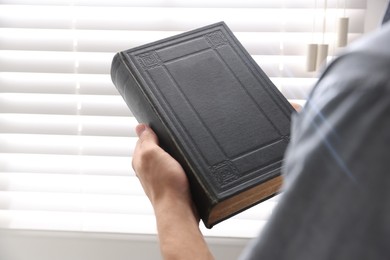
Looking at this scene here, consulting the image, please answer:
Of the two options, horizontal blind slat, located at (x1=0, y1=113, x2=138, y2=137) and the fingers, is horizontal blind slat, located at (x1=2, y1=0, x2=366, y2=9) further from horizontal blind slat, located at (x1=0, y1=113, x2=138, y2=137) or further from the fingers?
the fingers

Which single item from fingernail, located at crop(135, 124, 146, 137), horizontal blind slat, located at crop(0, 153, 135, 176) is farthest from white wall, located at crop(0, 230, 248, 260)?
fingernail, located at crop(135, 124, 146, 137)

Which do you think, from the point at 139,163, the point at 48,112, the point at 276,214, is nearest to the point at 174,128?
the point at 139,163

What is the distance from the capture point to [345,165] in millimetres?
248

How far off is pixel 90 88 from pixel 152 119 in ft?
1.45

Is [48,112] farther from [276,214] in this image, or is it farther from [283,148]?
[276,214]

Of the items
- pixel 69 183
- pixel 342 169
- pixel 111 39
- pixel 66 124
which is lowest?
pixel 69 183

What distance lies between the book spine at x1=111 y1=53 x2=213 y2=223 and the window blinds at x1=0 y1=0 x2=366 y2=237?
366 mm

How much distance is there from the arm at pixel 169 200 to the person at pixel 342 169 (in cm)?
30

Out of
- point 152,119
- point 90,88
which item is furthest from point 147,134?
point 90,88

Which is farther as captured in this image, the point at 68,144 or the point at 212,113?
the point at 68,144

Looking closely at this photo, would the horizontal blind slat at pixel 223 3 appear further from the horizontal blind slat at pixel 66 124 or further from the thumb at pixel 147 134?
the thumb at pixel 147 134

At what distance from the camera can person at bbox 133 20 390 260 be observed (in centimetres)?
23

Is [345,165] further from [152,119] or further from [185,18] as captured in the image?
[185,18]

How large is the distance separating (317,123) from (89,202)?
951mm
